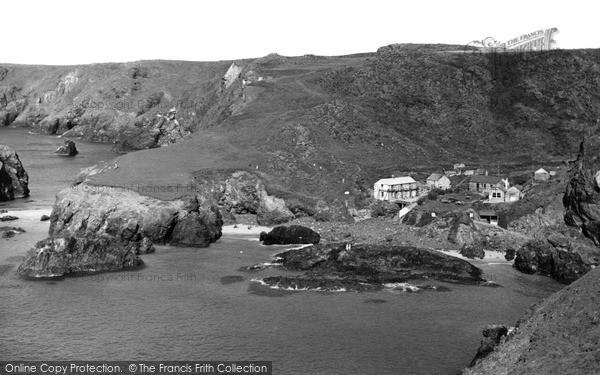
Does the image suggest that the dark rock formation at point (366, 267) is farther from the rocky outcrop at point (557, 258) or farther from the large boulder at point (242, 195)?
the large boulder at point (242, 195)

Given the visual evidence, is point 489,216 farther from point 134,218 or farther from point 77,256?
point 77,256

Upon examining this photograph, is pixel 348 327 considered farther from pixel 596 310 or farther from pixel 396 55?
pixel 396 55

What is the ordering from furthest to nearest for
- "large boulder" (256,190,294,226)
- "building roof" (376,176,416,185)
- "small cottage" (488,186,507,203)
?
"building roof" (376,176,416,185) < "small cottage" (488,186,507,203) < "large boulder" (256,190,294,226)

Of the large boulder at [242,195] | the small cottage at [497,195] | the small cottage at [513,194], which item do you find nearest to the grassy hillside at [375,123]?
the large boulder at [242,195]

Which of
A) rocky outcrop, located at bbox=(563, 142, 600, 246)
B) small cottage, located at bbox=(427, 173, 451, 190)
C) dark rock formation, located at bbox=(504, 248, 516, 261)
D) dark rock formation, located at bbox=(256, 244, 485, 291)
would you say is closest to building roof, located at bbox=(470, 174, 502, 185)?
small cottage, located at bbox=(427, 173, 451, 190)

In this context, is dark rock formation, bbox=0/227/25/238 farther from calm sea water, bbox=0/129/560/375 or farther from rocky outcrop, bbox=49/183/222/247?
calm sea water, bbox=0/129/560/375

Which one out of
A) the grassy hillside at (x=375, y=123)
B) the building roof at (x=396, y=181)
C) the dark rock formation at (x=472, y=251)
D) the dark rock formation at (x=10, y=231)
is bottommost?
the dark rock formation at (x=472, y=251)

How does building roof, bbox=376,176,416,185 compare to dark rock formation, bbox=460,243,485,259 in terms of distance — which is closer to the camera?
dark rock formation, bbox=460,243,485,259
